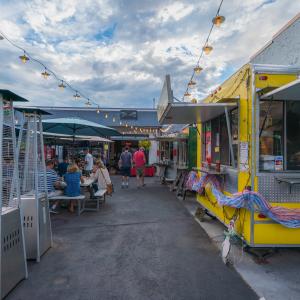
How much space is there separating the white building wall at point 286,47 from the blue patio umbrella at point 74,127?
4.81 m

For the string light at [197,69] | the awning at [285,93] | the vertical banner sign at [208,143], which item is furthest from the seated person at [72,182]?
the string light at [197,69]

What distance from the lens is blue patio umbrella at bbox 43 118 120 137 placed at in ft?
25.0

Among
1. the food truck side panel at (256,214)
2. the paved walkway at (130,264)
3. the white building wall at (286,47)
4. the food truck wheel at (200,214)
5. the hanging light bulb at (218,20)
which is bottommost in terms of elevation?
the paved walkway at (130,264)

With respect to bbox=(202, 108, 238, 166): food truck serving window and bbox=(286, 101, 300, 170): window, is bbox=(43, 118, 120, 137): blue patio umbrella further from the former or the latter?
bbox=(286, 101, 300, 170): window

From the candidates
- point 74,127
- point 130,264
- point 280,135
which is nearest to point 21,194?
point 130,264

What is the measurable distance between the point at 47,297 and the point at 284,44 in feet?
19.1

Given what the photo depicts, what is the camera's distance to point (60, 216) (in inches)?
265

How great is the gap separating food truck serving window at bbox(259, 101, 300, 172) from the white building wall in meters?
1.44

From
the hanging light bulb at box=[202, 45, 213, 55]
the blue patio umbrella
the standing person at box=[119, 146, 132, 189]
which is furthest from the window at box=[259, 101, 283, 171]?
the standing person at box=[119, 146, 132, 189]

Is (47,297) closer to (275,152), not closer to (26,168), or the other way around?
(26,168)

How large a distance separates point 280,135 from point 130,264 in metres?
2.86

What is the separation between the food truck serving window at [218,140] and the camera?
15.4 ft

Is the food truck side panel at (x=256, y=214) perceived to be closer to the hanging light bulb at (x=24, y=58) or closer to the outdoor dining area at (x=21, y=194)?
the outdoor dining area at (x=21, y=194)

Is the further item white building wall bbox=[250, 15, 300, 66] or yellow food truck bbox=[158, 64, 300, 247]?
white building wall bbox=[250, 15, 300, 66]
